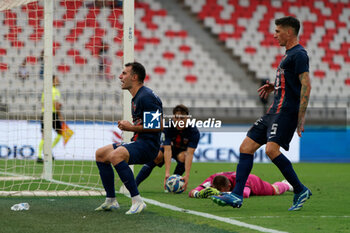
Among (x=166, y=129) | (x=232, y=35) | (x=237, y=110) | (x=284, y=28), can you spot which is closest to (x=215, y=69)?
(x=232, y=35)

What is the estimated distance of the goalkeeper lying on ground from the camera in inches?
332

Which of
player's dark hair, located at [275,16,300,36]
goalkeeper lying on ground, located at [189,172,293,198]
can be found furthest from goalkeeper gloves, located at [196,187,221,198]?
player's dark hair, located at [275,16,300,36]

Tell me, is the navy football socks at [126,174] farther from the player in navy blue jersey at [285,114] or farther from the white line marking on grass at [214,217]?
the player in navy blue jersey at [285,114]

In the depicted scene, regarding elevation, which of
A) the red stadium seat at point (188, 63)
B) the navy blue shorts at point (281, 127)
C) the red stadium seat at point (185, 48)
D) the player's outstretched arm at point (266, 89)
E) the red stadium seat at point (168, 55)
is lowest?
the navy blue shorts at point (281, 127)

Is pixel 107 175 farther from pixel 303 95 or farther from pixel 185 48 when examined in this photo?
pixel 185 48

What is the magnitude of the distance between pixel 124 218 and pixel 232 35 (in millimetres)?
19465

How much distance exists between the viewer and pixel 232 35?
25.2 meters

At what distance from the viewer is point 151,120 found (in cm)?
683

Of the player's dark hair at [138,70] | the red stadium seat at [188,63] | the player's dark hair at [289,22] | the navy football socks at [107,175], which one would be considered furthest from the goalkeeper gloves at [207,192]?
the red stadium seat at [188,63]

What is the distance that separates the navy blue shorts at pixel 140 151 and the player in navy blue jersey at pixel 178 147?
223cm

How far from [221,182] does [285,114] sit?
186 cm

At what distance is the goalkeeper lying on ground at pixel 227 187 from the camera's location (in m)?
8.42

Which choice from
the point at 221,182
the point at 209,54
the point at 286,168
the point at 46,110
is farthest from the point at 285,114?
the point at 209,54

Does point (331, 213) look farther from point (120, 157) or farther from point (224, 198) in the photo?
point (120, 157)
